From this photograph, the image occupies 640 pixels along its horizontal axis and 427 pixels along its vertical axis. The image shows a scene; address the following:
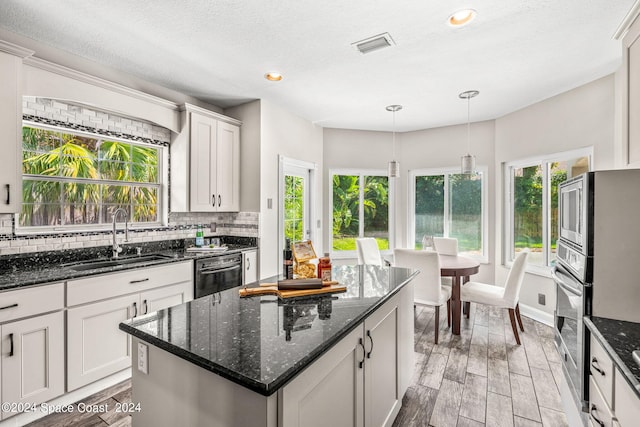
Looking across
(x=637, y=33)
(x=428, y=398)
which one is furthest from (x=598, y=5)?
(x=428, y=398)

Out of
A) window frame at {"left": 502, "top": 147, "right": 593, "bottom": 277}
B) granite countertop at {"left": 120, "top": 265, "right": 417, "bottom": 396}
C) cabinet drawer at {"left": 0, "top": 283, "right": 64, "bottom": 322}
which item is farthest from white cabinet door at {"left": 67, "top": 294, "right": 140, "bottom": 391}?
window frame at {"left": 502, "top": 147, "right": 593, "bottom": 277}

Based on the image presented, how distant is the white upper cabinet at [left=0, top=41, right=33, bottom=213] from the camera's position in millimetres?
2064

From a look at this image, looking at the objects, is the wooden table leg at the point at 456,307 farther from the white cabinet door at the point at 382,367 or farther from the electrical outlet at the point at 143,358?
the electrical outlet at the point at 143,358

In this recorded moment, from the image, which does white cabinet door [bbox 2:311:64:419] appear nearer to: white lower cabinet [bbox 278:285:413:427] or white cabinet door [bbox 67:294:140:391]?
white cabinet door [bbox 67:294:140:391]

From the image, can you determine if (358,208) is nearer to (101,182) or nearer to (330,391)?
(101,182)

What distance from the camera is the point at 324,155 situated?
5.15 m

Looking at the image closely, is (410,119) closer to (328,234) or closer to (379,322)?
(328,234)

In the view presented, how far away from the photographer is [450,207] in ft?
16.5

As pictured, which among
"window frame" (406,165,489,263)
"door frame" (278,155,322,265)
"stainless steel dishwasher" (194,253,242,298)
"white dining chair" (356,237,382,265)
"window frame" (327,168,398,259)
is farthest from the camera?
"window frame" (327,168,398,259)

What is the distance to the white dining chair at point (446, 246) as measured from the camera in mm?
4320

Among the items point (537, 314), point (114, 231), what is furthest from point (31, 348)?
point (537, 314)

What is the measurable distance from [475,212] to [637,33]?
3242 millimetres

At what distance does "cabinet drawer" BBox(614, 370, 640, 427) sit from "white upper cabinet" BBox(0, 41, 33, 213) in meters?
3.43

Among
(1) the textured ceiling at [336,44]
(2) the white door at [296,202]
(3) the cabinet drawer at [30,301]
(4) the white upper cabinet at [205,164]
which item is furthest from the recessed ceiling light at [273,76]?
(3) the cabinet drawer at [30,301]
